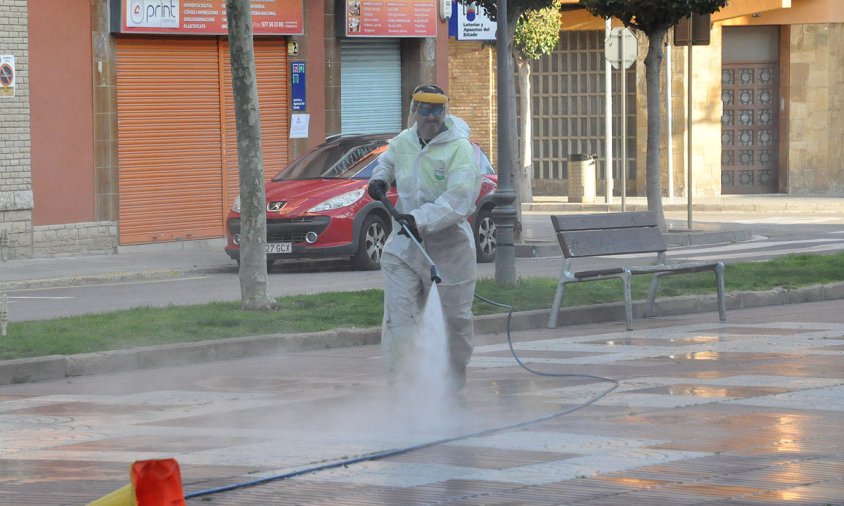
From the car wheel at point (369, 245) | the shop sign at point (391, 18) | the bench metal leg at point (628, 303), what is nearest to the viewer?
the bench metal leg at point (628, 303)

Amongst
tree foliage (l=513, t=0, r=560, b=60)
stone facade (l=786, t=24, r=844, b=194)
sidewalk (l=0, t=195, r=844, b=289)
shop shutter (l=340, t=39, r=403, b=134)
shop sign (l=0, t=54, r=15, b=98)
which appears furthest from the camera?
stone facade (l=786, t=24, r=844, b=194)

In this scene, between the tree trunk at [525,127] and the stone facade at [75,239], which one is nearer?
the stone facade at [75,239]

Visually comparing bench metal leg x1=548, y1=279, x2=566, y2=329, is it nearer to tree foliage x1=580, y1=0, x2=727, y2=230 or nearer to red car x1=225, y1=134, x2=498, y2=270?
red car x1=225, y1=134, x2=498, y2=270

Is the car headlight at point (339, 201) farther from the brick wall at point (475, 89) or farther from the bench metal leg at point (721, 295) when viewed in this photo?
the brick wall at point (475, 89)

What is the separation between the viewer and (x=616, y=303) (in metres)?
14.4

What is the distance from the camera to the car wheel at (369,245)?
1997 centimetres

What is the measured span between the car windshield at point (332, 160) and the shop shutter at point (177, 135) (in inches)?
118

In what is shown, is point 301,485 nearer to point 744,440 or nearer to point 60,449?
point 60,449

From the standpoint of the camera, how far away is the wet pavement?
22.4 feet

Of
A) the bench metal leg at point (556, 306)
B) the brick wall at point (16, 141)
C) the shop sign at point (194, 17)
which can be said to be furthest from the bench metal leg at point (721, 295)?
the shop sign at point (194, 17)

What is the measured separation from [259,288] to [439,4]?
15.2 metres

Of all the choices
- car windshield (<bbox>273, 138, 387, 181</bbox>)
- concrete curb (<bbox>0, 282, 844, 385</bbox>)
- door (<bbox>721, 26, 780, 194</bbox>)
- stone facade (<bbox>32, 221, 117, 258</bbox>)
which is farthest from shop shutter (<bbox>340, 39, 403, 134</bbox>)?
concrete curb (<bbox>0, 282, 844, 385</bbox>)

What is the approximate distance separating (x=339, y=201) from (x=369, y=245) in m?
0.66

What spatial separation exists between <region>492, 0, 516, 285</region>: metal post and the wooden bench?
1.34 m
